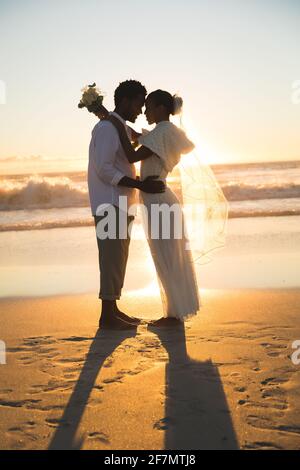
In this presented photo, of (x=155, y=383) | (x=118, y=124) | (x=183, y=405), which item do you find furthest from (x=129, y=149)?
(x=183, y=405)

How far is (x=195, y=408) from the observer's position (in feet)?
10.7

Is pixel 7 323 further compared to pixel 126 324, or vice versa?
pixel 7 323

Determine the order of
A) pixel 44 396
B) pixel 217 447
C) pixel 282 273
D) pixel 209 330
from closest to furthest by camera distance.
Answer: pixel 217 447, pixel 44 396, pixel 209 330, pixel 282 273

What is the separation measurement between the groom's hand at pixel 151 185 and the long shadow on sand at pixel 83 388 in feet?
4.24

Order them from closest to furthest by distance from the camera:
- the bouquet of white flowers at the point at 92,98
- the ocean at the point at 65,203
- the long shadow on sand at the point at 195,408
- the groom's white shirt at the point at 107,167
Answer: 1. the long shadow on sand at the point at 195,408
2. the groom's white shirt at the point at 107,167
3. the bouquet of white flowers at the point at 92,98
4. the ocean at the point at 65,203

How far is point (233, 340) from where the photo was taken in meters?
4.55

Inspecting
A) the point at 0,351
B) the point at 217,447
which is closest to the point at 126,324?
the point at 0,351

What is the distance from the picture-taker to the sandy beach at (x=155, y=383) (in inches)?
116

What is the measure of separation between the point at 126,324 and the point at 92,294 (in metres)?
1.67

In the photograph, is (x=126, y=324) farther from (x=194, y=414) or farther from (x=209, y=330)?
(x=194, y=414)

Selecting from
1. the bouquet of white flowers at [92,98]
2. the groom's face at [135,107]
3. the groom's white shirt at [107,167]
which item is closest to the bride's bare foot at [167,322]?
the groom's white shirt at [107,167]

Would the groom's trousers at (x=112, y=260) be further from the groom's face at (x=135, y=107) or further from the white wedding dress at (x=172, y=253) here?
the groom's face at (x=135, y=107)

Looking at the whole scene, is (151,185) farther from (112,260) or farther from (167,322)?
(167,322)

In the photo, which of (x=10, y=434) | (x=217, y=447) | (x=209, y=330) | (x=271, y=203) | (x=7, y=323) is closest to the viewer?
(x=217, y=447)
